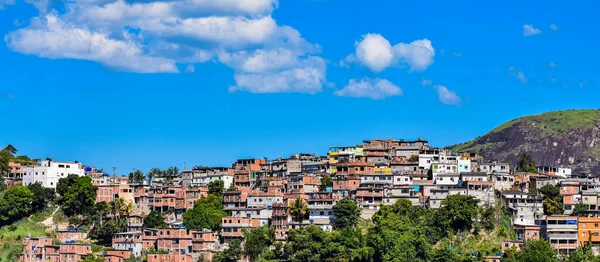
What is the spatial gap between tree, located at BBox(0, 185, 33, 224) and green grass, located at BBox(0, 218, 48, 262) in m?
0.56

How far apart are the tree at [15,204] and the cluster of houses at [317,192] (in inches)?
149

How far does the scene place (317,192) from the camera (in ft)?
196

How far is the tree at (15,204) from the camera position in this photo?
63.3 meters

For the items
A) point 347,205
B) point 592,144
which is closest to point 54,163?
point 347,205

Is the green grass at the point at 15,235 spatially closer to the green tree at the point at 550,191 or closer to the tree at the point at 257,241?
the tree at the point at 257,241

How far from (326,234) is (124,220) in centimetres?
1507

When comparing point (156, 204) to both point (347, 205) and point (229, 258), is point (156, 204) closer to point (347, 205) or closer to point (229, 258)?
point (229, 258)

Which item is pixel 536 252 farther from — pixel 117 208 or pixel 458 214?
pixel 117 208

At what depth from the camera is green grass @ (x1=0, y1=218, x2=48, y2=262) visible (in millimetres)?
59094

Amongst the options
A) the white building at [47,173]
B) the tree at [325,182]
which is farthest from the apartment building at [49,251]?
the tree at [325,182]

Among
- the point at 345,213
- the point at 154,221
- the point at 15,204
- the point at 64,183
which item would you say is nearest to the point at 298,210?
Result: the point at 345,213

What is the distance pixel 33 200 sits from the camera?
6444 cm

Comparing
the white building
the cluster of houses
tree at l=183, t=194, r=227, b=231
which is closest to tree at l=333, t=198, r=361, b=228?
the cluster of houses

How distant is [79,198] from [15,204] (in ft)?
14.4
